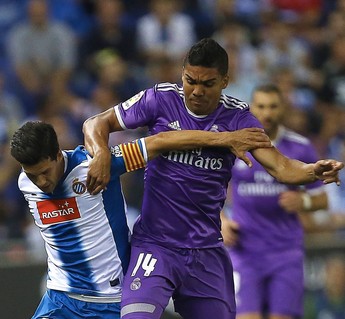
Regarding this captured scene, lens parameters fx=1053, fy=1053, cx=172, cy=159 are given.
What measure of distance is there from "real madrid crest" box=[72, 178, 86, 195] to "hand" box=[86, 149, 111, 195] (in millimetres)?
103

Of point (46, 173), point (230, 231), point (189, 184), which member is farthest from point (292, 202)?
point (46, 173)

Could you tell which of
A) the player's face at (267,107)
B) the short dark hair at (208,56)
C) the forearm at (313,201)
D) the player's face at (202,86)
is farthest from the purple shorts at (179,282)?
the player's face at (267,107)

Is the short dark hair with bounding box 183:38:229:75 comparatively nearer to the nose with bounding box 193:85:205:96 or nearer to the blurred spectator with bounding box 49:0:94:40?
the nose with bounding box 193:85:205:96

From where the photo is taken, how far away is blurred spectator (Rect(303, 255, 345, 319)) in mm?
10883

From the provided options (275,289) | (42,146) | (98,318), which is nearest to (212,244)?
(98,318)

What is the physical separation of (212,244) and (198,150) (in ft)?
2.03

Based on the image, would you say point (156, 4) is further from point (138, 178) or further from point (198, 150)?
point (198, 150)

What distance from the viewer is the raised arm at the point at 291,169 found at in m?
6.17

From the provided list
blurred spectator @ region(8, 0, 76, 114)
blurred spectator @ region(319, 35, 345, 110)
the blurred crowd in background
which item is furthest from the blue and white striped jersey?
→ blurred spectator @ region(319, 35, 345, 110)

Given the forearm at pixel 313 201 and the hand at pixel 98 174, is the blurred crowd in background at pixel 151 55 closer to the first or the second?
the forearm at pixel 313 201

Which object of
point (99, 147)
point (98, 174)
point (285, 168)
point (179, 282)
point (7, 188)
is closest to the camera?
point (98, 174)

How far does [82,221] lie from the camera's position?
6.32 meters

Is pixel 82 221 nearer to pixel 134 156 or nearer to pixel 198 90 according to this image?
pixel 134 156

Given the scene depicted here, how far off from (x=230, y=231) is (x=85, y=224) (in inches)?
107
